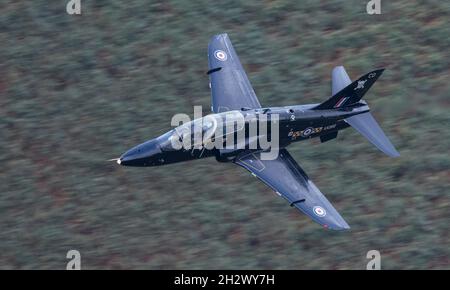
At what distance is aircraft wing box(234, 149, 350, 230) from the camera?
32.4 metres

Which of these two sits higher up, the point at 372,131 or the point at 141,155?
the point at 372,131

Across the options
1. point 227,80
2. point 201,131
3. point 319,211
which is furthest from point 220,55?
point 319,211

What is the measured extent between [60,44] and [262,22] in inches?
317

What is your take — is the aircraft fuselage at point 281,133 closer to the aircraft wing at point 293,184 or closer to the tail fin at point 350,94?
the tail fin at point 350,94

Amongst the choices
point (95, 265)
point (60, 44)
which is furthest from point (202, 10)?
point (95, 265)

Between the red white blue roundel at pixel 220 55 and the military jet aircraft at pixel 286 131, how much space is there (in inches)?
2.9

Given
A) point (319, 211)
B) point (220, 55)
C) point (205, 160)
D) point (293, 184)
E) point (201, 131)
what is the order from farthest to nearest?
1. point (220, 55)
2. point (205, 160)
3. point (201, 131)
4. point (293, 184)
5. point (319, 211)

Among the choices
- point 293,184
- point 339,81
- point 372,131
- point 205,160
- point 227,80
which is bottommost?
point 293,184

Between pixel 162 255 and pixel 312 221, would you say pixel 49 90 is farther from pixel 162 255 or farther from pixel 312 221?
pixel 312 221

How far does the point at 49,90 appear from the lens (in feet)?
129

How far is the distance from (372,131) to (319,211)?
384cm

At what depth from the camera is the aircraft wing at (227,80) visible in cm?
3556

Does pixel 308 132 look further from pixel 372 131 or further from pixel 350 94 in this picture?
pixel 372 131

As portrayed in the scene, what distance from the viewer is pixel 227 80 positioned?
3609 centimetres
